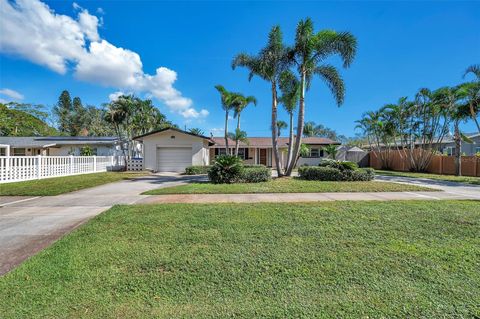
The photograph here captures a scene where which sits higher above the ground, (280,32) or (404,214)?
(280,32)

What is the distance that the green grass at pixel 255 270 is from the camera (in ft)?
7.50

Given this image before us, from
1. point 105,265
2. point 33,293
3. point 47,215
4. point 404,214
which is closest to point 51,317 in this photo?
point 33,293

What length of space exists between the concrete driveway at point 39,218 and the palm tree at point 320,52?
9.59 metres

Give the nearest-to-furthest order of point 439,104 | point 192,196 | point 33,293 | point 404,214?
point 33,293 < point 404,214 < point 192,196 < point 439,104

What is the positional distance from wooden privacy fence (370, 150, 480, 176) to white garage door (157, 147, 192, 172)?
2140 centimetres

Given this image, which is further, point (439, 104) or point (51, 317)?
point (439, 104)

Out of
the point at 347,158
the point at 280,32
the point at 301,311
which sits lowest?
the point at 301,311

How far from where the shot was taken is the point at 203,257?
3266 mm

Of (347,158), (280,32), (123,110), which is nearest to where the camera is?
(280,32)

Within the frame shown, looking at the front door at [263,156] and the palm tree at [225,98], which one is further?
the front door at [263,156]

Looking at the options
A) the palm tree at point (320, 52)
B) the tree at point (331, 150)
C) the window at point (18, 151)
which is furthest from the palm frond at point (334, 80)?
the window at point (18, 151)

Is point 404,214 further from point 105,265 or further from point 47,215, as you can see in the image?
point 47,215

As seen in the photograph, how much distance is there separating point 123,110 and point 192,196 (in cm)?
2030

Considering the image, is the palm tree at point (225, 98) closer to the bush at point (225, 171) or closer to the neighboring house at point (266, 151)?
the neighboring house at point (266, 151)
